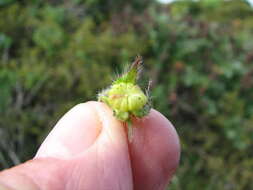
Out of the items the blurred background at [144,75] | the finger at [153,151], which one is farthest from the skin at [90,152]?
the blurred background at [144,75]

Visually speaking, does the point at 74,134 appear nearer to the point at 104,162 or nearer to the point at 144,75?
the point at 104,162

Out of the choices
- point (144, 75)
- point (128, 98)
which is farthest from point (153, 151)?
point (144, 75)

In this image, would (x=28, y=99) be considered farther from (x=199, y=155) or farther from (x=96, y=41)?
(x=199, y=155)

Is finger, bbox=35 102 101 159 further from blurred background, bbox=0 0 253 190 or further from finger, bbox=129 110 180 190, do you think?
blurred background, bbox=0 0 253 190

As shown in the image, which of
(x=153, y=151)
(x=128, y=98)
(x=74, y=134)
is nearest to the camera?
(x=128, y=98)

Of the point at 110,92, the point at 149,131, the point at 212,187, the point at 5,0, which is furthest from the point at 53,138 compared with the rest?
the point at 5,0

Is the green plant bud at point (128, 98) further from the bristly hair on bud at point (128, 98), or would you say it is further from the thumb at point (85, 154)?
the thumb at point (85, 154)

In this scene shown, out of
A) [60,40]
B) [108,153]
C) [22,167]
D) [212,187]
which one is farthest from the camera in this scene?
[60,40]
